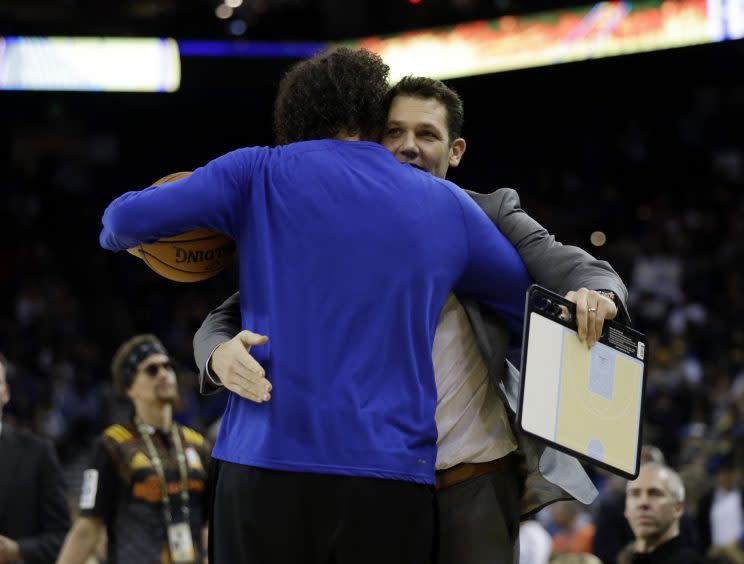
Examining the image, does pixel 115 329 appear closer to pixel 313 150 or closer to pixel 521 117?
pixel 521 117

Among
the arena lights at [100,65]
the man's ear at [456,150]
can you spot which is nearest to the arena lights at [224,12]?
the arena lights at [100,65]

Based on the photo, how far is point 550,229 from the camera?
17.5 metres

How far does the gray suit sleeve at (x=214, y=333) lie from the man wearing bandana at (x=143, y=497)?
250 cm

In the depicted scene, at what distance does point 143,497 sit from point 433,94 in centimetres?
276

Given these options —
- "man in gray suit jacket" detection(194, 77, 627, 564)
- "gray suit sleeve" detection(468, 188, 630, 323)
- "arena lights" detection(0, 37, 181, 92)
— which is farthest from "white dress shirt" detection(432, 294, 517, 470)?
"arena lights" detection(0, 37, 181, 92)

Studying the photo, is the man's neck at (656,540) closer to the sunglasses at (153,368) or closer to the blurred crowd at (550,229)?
the sunglasses at (153,368)

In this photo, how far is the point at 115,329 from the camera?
1750 cm

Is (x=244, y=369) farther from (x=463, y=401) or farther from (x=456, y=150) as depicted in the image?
(x=456, y=150)

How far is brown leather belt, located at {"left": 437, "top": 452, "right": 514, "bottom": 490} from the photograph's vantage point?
2.69 m

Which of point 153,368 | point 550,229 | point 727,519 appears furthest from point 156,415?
point 550,229

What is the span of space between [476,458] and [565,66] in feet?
45.9

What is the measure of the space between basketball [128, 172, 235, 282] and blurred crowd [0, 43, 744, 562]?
7810mm

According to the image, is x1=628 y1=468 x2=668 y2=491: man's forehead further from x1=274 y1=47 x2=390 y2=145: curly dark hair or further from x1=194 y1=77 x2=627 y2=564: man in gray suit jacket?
x1=274 y1=47 x2=390 y2=145: curly dark hair

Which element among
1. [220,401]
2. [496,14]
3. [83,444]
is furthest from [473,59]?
[83,444]
